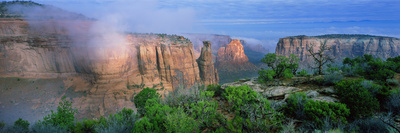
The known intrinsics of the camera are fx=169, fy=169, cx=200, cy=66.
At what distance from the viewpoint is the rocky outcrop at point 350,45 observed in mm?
71562

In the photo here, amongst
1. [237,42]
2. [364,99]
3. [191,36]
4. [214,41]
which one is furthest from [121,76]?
[214,41]

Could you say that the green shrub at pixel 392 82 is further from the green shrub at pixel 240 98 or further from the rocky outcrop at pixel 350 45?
the rocky outcrop at pixel 350 45

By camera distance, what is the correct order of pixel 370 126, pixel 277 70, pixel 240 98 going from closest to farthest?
pixel 370 126 < pixel 240 98 < pixel 277 70

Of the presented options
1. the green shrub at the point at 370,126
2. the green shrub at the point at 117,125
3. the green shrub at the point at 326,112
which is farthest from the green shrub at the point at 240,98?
the green shrub at the point at 117,125

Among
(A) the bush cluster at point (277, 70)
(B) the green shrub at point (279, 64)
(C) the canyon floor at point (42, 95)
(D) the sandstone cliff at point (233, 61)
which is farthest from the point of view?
(D) the sandstone cliff at point (233, 61)

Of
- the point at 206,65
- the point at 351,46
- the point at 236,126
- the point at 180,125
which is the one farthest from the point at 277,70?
the point at 351,46

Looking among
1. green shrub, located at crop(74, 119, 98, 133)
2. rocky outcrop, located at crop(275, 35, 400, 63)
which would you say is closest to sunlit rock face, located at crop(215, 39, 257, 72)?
rocky outcrop, located at crop(275, 35, 400, 63)

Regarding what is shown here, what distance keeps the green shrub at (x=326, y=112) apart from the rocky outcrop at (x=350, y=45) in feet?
232

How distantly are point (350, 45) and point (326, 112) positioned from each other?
98636mm

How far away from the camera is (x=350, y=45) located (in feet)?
258

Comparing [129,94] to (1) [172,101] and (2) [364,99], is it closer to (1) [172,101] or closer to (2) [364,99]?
(1) [172,101]

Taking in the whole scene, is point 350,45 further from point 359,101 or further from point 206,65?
point 359,101

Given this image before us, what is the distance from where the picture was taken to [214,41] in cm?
15875

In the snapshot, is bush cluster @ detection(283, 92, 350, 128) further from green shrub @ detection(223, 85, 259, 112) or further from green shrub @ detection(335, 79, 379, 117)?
green shrub @ detection(223, 85, 259, 112)
